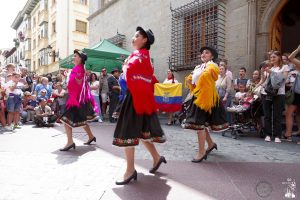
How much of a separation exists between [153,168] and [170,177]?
285 millimetres

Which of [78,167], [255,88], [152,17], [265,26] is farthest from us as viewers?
[152,17]

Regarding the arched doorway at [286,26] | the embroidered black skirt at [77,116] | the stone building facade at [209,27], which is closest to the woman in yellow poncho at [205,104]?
the embroidered black skirt at [77,116]

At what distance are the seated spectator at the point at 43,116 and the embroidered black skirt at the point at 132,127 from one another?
639 centimetres

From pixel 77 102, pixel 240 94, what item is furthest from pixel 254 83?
pixel 77 102

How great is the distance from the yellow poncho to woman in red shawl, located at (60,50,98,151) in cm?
222

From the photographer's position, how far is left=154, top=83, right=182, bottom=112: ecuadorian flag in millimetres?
10123

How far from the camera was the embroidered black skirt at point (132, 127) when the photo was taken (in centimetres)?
374

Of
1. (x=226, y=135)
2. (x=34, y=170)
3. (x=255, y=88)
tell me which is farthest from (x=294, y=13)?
(x=34, y=170)

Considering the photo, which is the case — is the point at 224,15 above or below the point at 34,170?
above

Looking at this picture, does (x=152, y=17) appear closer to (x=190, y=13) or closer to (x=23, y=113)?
(x=190, y=13)

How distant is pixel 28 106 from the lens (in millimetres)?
11133

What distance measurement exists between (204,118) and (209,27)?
22.0ft

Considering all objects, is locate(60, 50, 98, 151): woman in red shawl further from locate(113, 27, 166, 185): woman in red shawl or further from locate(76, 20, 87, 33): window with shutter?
locate(76, 20, 87, 33): window with shutter

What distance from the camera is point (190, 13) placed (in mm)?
11555
